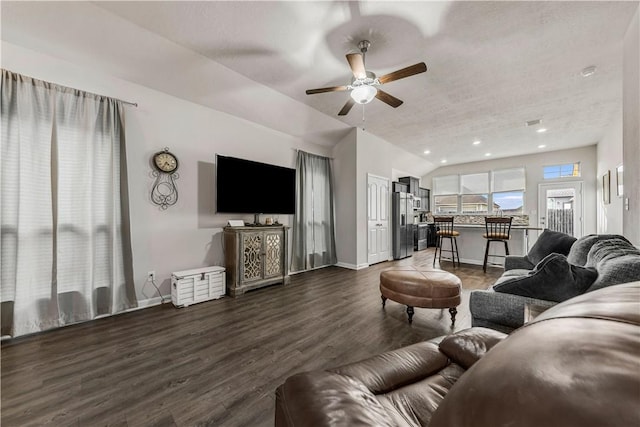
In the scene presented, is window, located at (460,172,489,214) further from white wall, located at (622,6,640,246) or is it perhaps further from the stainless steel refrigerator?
white wall, located at (622,6,640,246)

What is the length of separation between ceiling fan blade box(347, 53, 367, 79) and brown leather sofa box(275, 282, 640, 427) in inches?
90.9

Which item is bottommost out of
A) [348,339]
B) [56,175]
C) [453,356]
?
[348,339]

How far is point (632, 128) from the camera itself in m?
2.31

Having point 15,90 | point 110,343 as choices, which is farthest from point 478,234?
point 15,90

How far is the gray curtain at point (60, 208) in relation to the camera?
87.0 inches

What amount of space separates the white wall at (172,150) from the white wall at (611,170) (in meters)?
6.16

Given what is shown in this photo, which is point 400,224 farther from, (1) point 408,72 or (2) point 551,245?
(1) point 408,72

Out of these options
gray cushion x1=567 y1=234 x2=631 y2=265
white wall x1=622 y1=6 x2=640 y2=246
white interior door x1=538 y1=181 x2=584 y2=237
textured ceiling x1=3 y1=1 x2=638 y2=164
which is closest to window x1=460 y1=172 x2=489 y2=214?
white interior door x1=538 y1=181 x2=584 y2=237

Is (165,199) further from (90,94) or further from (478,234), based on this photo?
(478,234)

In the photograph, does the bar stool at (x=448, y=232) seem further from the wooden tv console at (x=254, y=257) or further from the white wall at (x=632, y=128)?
the wooden tv console at (x=254, y=257)

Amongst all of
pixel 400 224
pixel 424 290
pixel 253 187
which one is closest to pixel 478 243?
pixel 400 224

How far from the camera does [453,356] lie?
3.66 ft

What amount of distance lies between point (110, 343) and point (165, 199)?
173cm

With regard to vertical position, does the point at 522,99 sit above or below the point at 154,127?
above
